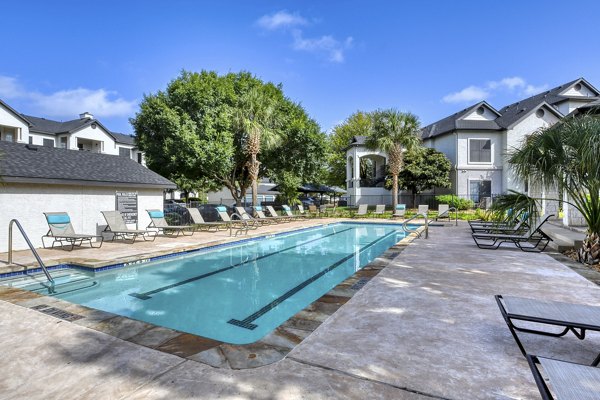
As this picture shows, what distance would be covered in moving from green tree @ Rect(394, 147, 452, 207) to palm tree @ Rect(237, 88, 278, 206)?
11890mm

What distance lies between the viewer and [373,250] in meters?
11.2

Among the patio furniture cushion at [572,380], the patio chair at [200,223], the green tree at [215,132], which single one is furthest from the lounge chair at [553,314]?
the green tree at [215,132]

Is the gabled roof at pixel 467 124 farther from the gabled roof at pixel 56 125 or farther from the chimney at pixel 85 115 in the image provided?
the chimney at pixel 85 115

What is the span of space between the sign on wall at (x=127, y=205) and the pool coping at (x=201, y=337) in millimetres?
7658

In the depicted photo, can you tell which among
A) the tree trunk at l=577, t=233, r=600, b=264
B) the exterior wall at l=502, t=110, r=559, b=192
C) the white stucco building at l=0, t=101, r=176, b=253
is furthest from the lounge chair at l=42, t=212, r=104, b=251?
the exterior wall at l=502, t=110, r=559, b=192

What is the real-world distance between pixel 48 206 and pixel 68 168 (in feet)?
5.69

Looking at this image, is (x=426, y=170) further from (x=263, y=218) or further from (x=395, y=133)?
(x=263, y=218)

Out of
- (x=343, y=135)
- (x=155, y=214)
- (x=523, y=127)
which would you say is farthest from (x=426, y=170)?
(x=343, y=135)

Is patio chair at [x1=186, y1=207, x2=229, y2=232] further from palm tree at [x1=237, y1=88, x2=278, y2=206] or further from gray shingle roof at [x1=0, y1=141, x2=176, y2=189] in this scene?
palm tree at [x1=237, y1=88, x2=278, y2=206]

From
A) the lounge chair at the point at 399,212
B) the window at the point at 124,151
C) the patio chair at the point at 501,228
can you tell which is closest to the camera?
the patio chair at the point at 501,228

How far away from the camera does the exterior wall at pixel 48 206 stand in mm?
9766

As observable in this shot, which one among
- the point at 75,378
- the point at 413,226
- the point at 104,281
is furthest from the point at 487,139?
the point at 75,378

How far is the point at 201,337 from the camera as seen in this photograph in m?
3.55

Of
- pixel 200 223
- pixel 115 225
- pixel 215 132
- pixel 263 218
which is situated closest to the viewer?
pixel 115 225
